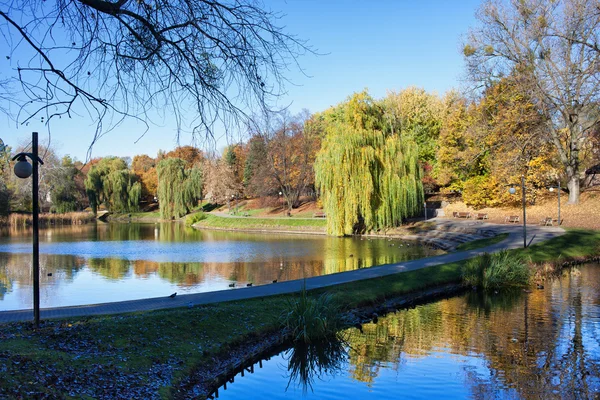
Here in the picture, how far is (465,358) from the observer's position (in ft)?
30.2

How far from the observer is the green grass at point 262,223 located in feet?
139

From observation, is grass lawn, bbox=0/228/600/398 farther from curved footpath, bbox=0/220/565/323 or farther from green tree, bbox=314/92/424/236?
green tree, bbox=314/92/424/236

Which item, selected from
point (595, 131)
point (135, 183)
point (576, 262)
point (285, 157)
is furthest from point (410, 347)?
point (135, 183)

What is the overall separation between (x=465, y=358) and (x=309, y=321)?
298cm

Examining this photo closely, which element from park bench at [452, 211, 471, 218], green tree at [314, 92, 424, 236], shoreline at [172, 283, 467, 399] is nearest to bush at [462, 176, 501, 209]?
park bench at [452, 211, 471, 218]

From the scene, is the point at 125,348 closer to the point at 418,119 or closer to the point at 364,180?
the point at 364,180

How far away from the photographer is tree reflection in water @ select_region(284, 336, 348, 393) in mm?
8617

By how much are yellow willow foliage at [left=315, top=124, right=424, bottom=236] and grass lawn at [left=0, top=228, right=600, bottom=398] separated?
2085cm

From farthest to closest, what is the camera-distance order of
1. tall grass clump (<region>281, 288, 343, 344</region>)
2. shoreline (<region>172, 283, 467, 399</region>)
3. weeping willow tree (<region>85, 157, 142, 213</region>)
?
weeping willow tree (<region>85, 157, 142, 213</region>)
tall grass clump (<region>281, 288, 343, 344</region>)
shoreline (<region>172, 283, 467, 399</region>)

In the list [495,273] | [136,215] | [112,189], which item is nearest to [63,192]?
[112,189]

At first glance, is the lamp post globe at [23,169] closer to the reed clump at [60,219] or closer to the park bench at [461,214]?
the park bench at [461,214]

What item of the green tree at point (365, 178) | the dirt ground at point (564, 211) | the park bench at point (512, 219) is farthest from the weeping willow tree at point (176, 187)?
the park bench at point (512, 219)

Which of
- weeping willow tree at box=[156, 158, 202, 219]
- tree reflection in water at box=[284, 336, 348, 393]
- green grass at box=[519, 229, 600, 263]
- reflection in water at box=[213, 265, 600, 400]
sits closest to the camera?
reflection in water at box=[213, 265, 600, 400]

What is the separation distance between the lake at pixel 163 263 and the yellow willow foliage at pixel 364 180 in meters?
1.86
